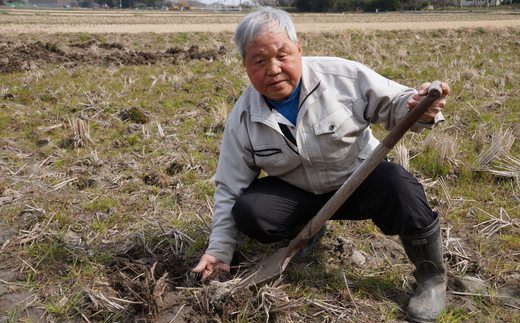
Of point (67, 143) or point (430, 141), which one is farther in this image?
point (67, 143)

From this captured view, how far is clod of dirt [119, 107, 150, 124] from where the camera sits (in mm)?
5220

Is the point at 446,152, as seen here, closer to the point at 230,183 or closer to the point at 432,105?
the point at 432,105

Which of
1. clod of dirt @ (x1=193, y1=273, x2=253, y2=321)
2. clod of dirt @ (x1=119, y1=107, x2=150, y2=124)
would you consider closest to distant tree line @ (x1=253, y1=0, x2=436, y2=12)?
clod of dirt @ (x1=119, y1=107, x2=150, y2=124)

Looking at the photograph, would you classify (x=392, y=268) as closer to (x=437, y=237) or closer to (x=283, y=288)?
(x=437, y=237)

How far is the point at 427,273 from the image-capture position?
2.19 meters

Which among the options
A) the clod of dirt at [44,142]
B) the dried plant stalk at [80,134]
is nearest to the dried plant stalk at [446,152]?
the dried plant stalk at [80,134]

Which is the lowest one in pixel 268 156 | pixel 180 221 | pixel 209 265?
pixel 180 221

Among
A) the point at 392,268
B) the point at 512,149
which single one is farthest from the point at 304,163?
the point at 512,149

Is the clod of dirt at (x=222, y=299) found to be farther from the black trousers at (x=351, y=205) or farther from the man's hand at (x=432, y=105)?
the man's hand at (x=432, y=105)

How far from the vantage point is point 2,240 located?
2.86 metres

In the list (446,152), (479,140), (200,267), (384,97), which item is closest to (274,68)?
(384,97)

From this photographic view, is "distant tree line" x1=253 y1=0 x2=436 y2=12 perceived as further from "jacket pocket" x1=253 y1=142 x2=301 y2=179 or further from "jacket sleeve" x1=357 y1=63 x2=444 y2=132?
"jacket pocket" x1=253 y1=142 x2=301 y2=179

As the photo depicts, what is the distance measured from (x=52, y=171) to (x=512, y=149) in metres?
4.60

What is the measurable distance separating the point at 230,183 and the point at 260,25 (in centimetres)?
97
